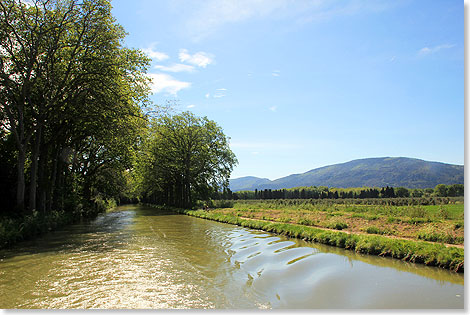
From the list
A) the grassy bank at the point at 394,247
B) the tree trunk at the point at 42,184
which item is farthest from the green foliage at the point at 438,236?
the tree trunk at the point at 42,184

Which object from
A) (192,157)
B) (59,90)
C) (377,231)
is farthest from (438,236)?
(192,157)

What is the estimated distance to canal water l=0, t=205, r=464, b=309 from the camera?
6.59 m

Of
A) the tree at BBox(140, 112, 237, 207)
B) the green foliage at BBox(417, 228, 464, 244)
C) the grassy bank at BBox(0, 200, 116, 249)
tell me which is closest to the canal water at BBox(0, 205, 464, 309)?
the grassy bank at BBox(0, 200, 116, 249)

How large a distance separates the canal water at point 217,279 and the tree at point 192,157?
32845mm

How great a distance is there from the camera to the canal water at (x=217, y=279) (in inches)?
259

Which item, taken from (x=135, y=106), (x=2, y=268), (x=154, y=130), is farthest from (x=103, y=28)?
(x=2, y=268)

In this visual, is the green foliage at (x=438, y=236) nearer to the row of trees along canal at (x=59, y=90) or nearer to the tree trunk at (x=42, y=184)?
the row of trees along canal at (x=59, y=90)

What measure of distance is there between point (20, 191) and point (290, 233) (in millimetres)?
15856

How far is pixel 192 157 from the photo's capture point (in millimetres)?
46156

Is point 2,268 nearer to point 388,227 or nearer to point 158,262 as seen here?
point 158,262

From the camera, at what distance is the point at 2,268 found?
949 centimetres

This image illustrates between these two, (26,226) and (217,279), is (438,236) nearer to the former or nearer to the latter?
(217,279)

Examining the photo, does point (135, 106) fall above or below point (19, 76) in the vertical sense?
below

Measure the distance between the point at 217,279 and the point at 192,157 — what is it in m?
38.3
